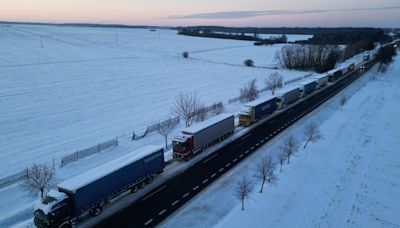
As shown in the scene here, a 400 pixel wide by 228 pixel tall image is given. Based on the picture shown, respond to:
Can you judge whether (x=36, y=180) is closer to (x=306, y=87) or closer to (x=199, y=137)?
(x=199, y=137)

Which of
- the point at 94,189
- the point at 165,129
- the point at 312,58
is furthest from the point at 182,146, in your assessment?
the point at 312,58

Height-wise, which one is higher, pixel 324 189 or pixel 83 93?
pixel 83 93

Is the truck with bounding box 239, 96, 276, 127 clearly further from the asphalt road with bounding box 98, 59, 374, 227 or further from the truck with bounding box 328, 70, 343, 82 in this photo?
the truck with bounding box 328, 70, 343, 82

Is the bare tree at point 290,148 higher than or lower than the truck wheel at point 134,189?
higher

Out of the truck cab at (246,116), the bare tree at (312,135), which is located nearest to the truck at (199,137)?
the truck cab at (246,116)

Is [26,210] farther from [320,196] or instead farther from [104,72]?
[104,72]

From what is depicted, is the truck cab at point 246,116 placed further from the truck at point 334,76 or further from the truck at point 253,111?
the truck at point 334,76
